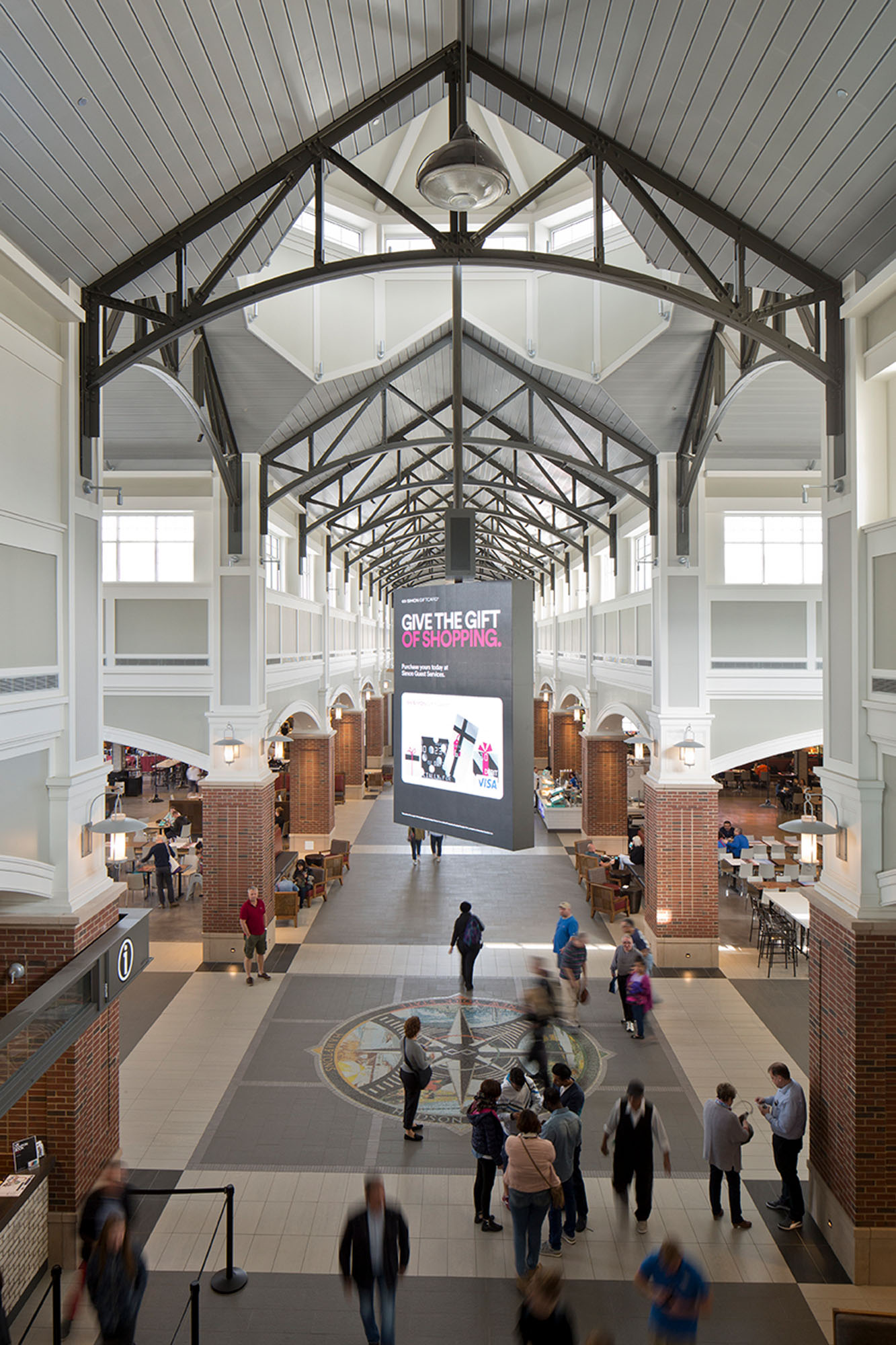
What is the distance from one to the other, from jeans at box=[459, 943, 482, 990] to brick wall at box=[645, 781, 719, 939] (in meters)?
3.19

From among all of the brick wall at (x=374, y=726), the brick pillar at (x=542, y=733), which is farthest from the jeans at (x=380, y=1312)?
the brick pillar at (x=542, y=733)

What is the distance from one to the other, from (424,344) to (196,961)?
10586 mm

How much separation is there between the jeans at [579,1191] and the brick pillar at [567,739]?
71.7ft

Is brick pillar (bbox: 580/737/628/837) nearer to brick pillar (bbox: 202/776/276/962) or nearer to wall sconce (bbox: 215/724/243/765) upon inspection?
brick pillar (bbox: 202/776/276/962)

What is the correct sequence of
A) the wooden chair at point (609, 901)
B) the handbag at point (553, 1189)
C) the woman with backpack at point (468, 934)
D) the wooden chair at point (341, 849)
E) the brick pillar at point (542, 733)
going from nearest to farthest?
the handbag at point (553, 1189) < the woman with backpack at point (468, 934) < the wooden chair at point (609, 901) < the wooden chair at point (341, 849) < the brick pillar at point (542, 733)

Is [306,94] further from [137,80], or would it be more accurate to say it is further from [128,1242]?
[128,1242]

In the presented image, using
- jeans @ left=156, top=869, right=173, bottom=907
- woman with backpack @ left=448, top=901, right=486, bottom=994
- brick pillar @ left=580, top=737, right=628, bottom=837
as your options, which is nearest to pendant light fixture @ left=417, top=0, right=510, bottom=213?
woman with backpack @ left=448, top=901, right=486, bottom=994

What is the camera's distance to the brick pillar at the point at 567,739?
28.8 meters

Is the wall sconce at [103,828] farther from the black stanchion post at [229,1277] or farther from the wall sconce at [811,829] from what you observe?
the wall sconce at [811,829]

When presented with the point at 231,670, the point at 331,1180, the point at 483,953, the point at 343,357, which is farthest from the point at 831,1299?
the point at 343,357

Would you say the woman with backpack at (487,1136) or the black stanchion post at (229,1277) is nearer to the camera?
the black stanchion post at (229,1277)

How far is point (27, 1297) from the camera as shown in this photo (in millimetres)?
6418

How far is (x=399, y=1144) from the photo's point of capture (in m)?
8.36

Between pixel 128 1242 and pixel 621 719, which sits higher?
pixel 621 719
